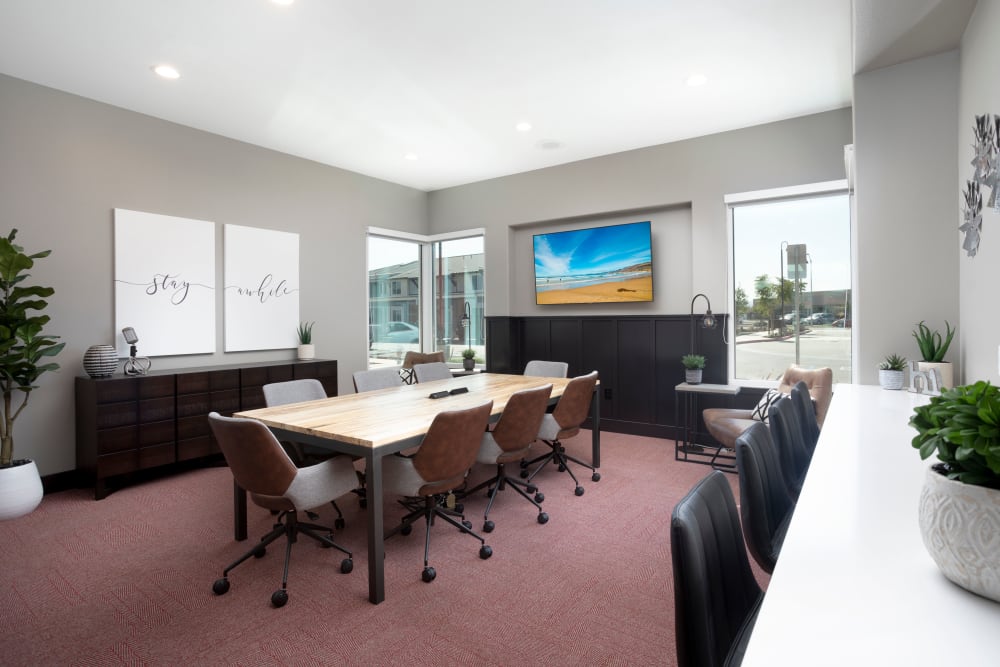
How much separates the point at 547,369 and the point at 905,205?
3099 millimetres

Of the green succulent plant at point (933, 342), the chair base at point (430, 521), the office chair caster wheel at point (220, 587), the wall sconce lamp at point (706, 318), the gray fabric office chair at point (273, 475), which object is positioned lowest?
the office chair caster wheel at point (220, 587)

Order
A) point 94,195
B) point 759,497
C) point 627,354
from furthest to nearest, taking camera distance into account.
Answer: point 627,354 < point 94,195 < point 759,497

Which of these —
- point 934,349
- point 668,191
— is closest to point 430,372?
point 668,191

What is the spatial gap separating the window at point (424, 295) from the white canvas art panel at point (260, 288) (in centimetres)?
114

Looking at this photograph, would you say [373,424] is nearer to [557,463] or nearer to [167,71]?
[557,463]

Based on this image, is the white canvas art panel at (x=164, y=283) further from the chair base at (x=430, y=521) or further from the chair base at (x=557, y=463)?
the chair base at (x=557, y=463)

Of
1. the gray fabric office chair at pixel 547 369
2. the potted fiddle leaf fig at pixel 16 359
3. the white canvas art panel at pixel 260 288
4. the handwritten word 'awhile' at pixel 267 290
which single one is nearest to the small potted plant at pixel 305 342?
the white canvas art panel at pixel 260 288

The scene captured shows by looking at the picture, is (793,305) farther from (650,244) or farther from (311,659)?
(311,659)

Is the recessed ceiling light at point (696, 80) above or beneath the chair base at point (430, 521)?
above

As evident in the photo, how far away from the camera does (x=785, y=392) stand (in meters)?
4.32

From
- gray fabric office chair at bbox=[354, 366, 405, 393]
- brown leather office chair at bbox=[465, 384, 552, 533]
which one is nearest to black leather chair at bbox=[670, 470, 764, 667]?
brown leather office chair at bbox=[465, 384, 552, 533]

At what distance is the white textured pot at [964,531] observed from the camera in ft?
2.52

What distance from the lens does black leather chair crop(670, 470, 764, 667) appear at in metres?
0.98

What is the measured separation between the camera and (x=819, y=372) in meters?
4.12
